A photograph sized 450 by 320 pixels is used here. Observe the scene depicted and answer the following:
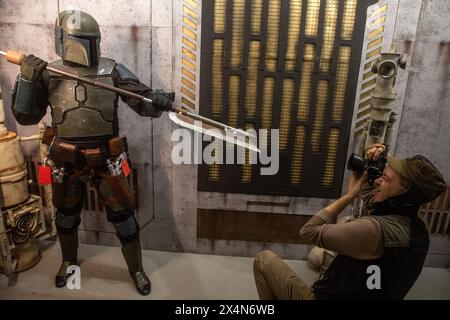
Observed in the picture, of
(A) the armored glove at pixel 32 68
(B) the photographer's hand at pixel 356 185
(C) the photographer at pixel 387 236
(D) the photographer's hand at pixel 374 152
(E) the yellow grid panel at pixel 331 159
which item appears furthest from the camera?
(E) the yellow grid panel at pixel 331 159

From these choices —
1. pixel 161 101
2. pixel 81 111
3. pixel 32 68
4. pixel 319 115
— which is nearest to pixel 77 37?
pixel 32 68

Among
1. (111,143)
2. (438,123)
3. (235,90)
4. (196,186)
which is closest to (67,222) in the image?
(111,143)

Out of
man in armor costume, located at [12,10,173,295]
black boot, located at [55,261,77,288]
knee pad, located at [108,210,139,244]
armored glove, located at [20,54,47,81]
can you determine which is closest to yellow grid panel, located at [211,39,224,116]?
man in armor costume, located at [12,10,173,295]

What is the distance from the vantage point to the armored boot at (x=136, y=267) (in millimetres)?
2717

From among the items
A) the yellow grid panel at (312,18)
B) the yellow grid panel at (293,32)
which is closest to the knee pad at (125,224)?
the yellow grid panel at (293,32)

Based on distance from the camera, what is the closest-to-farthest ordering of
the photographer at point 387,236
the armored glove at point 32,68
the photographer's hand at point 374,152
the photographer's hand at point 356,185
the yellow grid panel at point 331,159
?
the photographer at point 387,236 → the photographer's hand at point 356,185 → the photographer's hand at point 374,152 → the armored glove at point 32,68 → the yellow grid panel at point 331,159

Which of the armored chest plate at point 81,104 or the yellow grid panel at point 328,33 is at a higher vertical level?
the yellow grid panel at point 328,33

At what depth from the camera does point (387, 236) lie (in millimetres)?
1516

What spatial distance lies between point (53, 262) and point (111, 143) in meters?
1.41

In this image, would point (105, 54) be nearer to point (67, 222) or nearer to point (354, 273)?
point (67, 222)

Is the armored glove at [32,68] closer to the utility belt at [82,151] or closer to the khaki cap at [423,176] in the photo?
the utility belt at [82,151]

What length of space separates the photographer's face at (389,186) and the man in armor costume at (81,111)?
1.45m

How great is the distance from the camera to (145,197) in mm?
3170

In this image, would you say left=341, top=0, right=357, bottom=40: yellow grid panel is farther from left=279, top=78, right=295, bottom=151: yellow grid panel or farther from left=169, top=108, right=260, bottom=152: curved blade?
left=169, top=108, right=260, bottom=152: curved blade
